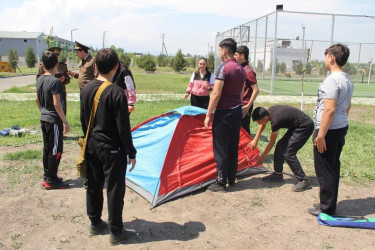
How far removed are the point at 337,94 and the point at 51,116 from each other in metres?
3.61

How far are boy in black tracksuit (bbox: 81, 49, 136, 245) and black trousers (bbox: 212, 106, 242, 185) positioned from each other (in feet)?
5.34

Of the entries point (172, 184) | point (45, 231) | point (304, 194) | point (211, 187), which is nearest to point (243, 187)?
point (211, 187)

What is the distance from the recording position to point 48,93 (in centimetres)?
440

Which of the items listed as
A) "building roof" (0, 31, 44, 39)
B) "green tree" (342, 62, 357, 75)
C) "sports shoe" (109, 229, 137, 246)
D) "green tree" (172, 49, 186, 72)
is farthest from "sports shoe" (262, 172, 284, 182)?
"building roof" (0, 31, 44, 39)

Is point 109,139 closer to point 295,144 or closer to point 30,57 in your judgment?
point 295,144

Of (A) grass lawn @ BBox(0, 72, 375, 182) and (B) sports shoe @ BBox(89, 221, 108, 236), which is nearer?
(B) sports shoe @ BBox(89, 221, 108, 236)

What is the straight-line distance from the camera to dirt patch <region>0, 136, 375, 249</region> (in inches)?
131

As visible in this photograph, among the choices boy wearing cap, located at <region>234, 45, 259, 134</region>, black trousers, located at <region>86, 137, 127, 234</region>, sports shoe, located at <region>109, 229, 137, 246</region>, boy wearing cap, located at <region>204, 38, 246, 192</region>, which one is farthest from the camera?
boy wearing cap, located at <region>234, 45, 259, 134</region>

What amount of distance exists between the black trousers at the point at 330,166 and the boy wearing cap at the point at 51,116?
3.33m

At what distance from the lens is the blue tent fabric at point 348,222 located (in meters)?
3.65

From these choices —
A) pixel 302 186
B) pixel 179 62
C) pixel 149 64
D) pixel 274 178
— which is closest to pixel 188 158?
pixel 274 178

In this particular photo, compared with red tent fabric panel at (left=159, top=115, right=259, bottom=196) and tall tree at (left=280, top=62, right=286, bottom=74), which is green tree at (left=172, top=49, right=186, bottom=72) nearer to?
tall tree at (left=280, top=62, right=286, bottom=74)

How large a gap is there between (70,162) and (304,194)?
3943 mm

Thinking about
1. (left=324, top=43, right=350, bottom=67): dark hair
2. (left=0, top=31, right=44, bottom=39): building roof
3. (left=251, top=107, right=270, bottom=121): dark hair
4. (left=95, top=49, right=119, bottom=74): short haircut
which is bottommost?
(left=251, top=107, right=270, bottom=121): dark hair
